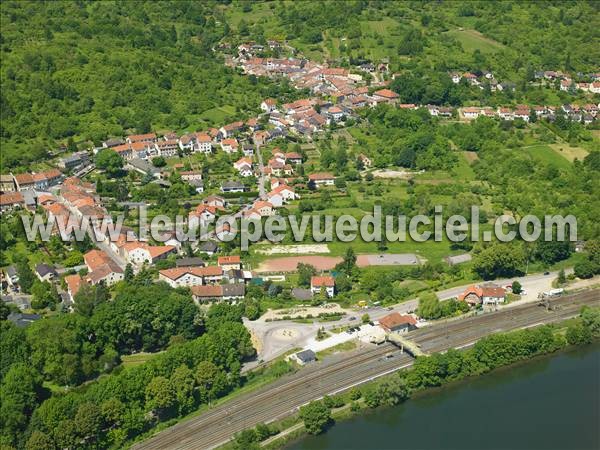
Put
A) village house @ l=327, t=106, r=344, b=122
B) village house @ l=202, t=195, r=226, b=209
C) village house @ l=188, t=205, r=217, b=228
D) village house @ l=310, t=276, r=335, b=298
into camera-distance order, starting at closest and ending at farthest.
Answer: village house @ l=310, t=276, r=335, b=298
village house @ l=188, t=205, r=217, b=228
village house @ l=202, t=195, r=226, b=209
village house @ l=327, t=106, r=344, b=122

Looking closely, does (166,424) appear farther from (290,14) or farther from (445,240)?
(290,14)

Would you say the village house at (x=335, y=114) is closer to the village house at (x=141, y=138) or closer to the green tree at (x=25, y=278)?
the village house at (x=141, y=138)

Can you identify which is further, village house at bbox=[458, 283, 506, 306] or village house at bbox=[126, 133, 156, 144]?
village house at bbox=[126, 133, 156, 144]

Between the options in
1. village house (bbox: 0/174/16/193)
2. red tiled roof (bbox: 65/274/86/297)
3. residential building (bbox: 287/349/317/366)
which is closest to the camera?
residential building (bbox: 287/349/317/366)

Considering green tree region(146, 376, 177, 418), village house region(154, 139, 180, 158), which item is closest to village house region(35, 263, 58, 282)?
green tree region(146, 376, 177, 418)

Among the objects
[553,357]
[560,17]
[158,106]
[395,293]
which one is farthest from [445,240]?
[560,17]

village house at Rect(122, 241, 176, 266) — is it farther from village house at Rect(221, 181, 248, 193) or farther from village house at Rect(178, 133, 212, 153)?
village house at Rect(178, 133, 212, 153)

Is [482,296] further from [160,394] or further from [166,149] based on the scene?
[166,149]
